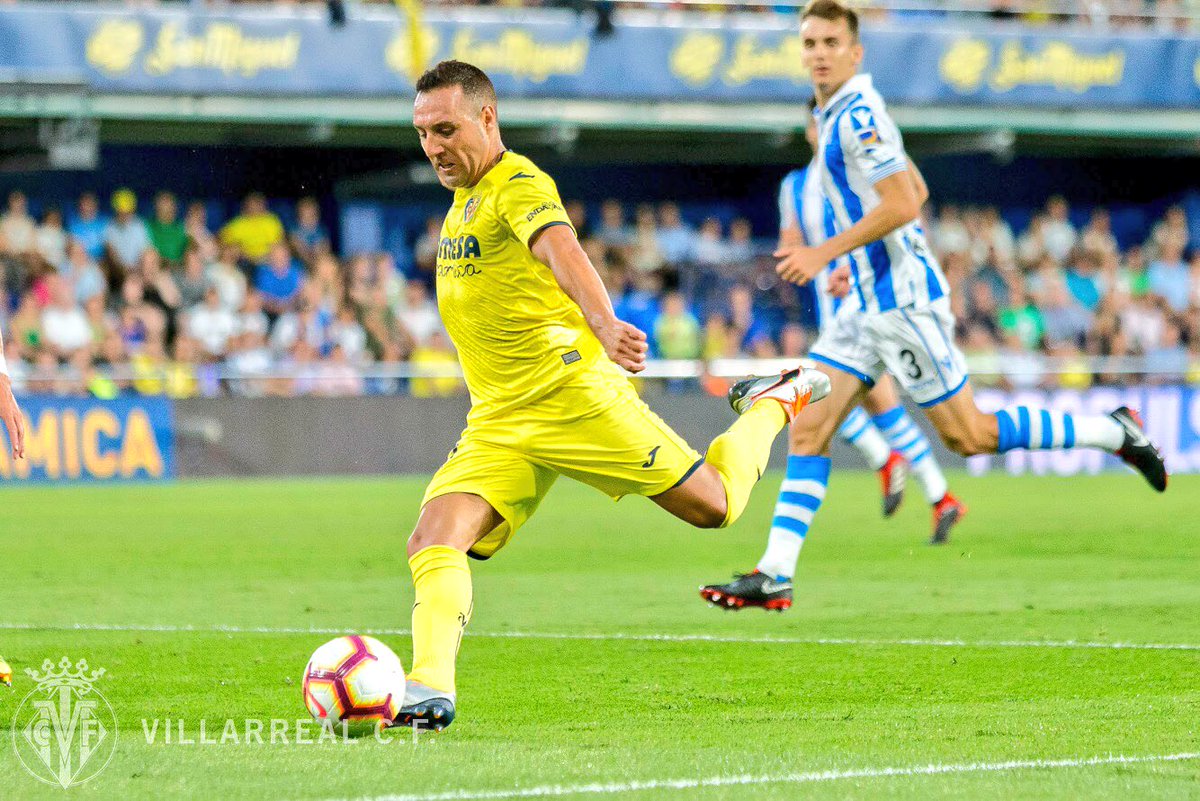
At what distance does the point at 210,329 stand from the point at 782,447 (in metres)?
6.40

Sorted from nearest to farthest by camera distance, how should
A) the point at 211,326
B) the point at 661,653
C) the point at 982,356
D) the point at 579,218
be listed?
the point at 661,653 < the point at 211,326 < the point at 982,356 < the point at 579,218

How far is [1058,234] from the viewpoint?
2502cm

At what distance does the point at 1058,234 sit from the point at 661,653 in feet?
63.4

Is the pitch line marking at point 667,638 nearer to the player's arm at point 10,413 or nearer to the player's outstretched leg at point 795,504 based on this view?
the player's outstretched leg at point 795,504

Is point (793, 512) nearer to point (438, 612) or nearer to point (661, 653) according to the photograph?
point (661, 653)

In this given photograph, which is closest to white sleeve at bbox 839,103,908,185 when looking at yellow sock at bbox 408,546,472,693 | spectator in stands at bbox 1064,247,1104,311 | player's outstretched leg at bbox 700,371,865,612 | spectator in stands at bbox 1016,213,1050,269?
player's outstretched leg at bbox 700,371,865,612

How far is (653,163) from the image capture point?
2620 cm

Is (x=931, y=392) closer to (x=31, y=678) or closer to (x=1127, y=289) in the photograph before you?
(x=31, y=678)

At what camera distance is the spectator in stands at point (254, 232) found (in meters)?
21.0

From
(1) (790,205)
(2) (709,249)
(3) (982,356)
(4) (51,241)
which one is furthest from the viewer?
(2) (709,249)

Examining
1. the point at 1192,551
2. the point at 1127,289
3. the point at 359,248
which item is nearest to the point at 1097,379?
the point at 1127,289

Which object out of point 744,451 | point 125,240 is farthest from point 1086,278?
point 744,451

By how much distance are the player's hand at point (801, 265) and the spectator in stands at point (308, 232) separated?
14124 mm

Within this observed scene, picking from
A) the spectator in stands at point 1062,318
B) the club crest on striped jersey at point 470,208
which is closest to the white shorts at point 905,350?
the club crest on striped jersey at point 470,208
